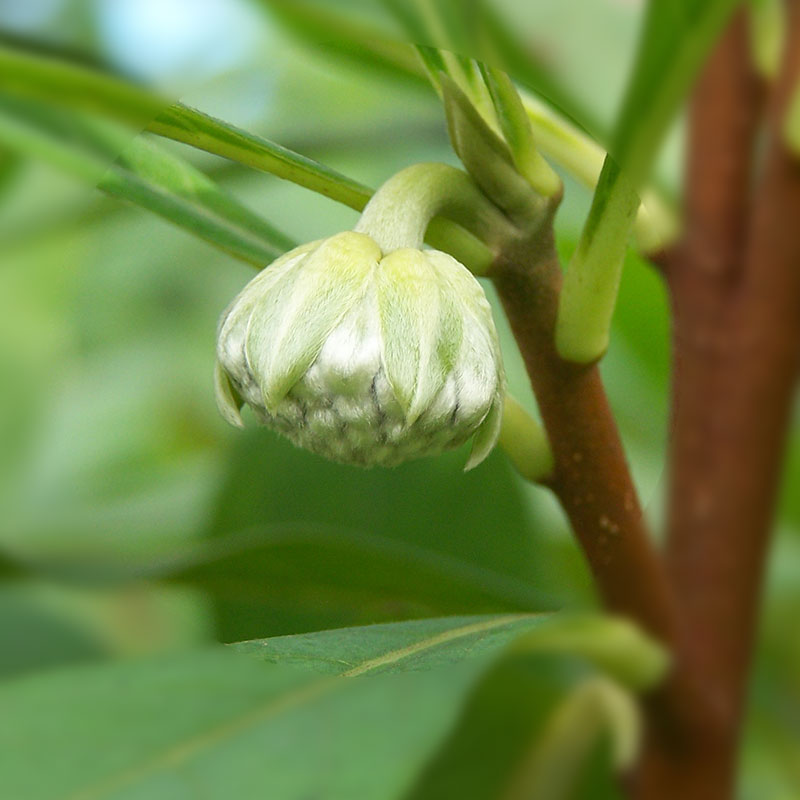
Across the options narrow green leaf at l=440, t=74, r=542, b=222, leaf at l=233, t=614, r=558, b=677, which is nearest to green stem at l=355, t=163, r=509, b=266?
narrow green leaf at l=440, t=74, r=542, b=222

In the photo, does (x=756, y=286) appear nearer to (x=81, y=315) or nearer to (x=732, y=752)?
(x=732, y=752)

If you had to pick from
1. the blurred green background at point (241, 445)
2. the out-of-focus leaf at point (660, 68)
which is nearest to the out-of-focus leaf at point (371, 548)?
the blurred green background at point (241, 445)

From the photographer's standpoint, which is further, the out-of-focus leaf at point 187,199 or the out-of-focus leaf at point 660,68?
the out-of-focus leaf at point 187,199

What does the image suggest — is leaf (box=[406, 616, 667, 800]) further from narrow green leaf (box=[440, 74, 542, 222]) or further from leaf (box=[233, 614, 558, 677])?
narrow green leaf (box=[440, 74, 542, 222])

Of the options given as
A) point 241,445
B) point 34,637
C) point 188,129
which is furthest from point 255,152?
point 34,637

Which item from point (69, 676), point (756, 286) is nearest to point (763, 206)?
point (756, 286)

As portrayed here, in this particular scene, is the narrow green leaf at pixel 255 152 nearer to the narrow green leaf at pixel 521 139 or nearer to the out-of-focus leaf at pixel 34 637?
the narrow green leaf at pixel 521 139
